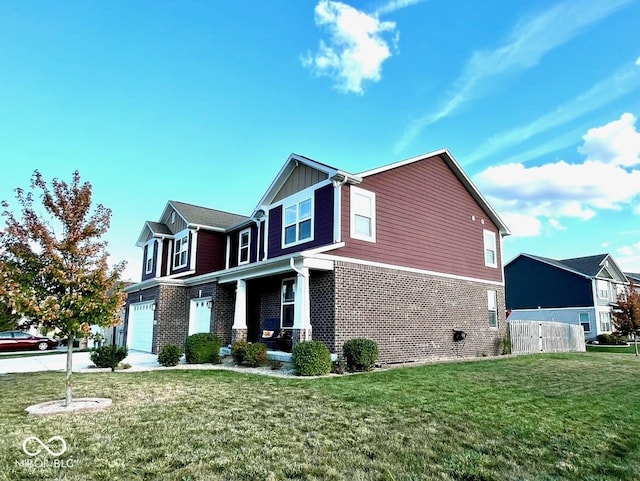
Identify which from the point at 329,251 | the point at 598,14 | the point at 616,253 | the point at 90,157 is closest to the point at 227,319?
the point at 329,251

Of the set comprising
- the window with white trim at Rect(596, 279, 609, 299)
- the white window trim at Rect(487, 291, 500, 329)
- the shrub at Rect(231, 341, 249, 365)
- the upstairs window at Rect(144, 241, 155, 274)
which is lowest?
the shrub at Rect(231, 341, 249, 365)

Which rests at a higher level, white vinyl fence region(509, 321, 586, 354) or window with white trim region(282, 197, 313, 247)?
window with white trim region(282, 197, 313, 247)

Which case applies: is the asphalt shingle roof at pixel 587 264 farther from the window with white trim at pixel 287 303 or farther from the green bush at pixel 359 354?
the green bush at pixel 359 354

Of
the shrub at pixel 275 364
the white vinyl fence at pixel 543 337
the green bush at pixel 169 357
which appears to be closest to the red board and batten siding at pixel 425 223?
the white vinyl fence at pixel 543 337

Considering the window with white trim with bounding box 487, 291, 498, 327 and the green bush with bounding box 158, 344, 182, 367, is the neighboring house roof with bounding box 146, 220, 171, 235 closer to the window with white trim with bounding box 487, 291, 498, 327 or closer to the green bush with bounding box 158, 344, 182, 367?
the green bush with bounding box 158, 344, 182, 367

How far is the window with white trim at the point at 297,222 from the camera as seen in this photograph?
13836 mm

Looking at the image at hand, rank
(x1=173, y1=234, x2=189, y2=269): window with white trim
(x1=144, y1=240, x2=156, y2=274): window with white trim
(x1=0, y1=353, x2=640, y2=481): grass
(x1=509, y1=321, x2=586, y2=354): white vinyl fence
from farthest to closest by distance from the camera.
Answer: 1. (x1=144, y1=240, x2=156, y2=274): window with white trim
2. (x1=173, y1=234, x2=189, y2=269): window with white trim
3. (x1=509, y1=321, x2=586, y2=354): white vinyl fence
4. (x1=0, y1=353, x2=640, y2=481): grass

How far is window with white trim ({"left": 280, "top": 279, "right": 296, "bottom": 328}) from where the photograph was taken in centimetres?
1423

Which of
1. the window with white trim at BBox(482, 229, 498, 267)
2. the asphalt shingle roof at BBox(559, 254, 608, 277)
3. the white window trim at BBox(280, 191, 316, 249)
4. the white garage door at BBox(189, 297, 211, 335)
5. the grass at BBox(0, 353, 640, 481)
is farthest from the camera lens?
the asphalt shingle roof at BBox(559, 254, 608, 277)

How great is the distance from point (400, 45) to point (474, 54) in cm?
263

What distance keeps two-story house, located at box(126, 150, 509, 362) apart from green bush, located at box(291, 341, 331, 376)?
91 centimetres

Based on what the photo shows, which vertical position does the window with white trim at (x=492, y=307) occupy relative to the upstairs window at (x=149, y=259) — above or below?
below

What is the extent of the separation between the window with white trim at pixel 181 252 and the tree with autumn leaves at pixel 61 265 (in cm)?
1274

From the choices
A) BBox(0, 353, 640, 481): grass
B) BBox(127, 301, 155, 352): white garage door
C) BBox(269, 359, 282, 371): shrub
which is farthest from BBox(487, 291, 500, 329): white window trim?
BBox(127, 301, 155, 352): white garage door
